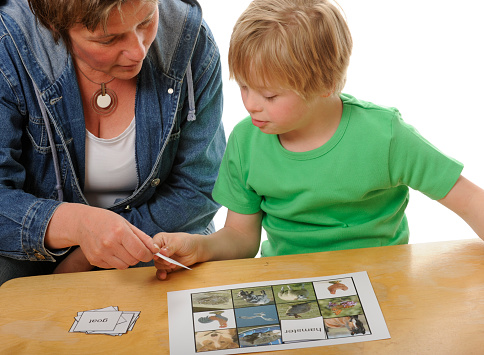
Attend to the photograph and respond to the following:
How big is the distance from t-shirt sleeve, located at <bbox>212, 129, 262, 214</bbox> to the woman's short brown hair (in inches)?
14.1

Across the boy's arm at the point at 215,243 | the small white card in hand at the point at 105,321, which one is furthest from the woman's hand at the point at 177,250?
the small white card in hand at the point at 105,321

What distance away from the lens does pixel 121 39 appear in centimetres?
119

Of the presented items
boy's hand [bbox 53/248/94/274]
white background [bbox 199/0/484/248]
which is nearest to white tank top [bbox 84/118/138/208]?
boy's hand [bbox 53/248/94/274]

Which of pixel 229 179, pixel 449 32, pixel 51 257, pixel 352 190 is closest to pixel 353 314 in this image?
pixel 352 190

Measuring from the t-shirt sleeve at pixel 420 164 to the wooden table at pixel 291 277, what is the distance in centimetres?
12

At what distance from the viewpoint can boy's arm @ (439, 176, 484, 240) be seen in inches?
44.8

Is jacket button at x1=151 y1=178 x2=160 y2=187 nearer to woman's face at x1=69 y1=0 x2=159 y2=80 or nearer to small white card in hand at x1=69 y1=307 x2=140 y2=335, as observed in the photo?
woman's face at x1=69 y1=0 x2=159 y2=80

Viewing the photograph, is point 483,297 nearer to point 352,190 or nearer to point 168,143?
point 352,190

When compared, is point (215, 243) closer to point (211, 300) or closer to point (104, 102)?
point (211, 300)

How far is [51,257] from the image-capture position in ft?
4.23

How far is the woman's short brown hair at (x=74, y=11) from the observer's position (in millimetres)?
1099

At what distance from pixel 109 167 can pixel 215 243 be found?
381 mm

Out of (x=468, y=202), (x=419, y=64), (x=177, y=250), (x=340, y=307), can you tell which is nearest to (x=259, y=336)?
(x=340, y=307)

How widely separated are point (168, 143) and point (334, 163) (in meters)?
0.45
